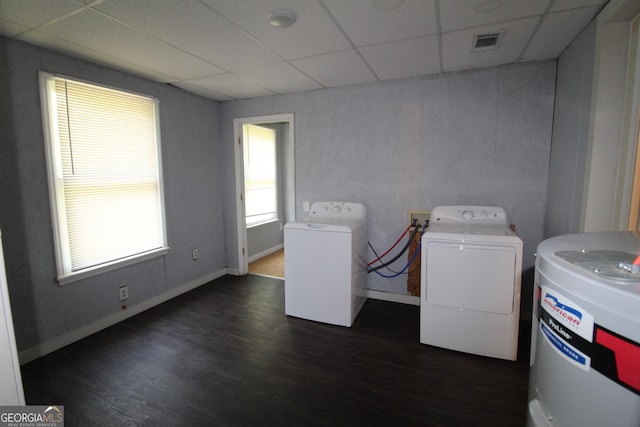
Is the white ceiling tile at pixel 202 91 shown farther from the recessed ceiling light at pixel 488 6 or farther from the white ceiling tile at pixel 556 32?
the white ceiling tile at pixel 556 32

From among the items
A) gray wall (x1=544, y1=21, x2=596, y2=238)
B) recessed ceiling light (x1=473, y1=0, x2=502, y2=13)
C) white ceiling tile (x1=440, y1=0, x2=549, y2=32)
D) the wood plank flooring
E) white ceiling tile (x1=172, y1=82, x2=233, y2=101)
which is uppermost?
white ceiling tile (x1=172, y1=82, x2=233, y2=101)

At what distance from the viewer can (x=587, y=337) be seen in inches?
30.3

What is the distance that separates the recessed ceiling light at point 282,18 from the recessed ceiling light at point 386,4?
1.62 feet

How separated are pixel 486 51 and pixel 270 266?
3.73 meters

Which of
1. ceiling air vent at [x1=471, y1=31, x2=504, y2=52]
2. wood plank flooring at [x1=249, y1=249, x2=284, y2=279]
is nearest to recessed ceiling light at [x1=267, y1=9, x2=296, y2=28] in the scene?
ceiling air vent at [x1=471, y1=31, x2=504, y2=52]

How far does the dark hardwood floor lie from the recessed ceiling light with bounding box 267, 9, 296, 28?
2359 mm

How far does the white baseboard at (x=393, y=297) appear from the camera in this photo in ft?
10.3

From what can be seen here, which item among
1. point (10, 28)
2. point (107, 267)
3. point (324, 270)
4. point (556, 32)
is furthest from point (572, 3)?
point (107, 267)

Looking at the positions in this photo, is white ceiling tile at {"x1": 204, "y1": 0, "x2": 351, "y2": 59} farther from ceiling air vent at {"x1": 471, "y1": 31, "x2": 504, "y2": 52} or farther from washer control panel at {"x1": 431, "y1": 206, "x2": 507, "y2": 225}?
washer control panel at {"x1": 431, "y1": 206, "x2": 507, "y2": 225}

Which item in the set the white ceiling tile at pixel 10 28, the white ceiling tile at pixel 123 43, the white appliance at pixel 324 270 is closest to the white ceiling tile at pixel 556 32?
the white appliance at pixel 324 270

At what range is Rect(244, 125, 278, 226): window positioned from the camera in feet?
15.4

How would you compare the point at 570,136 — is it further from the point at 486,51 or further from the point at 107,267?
the point at 107,267

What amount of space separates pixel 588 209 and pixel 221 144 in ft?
12.7

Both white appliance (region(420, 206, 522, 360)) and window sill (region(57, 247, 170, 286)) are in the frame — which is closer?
white appliance (region(420, 206, 522, 360))
